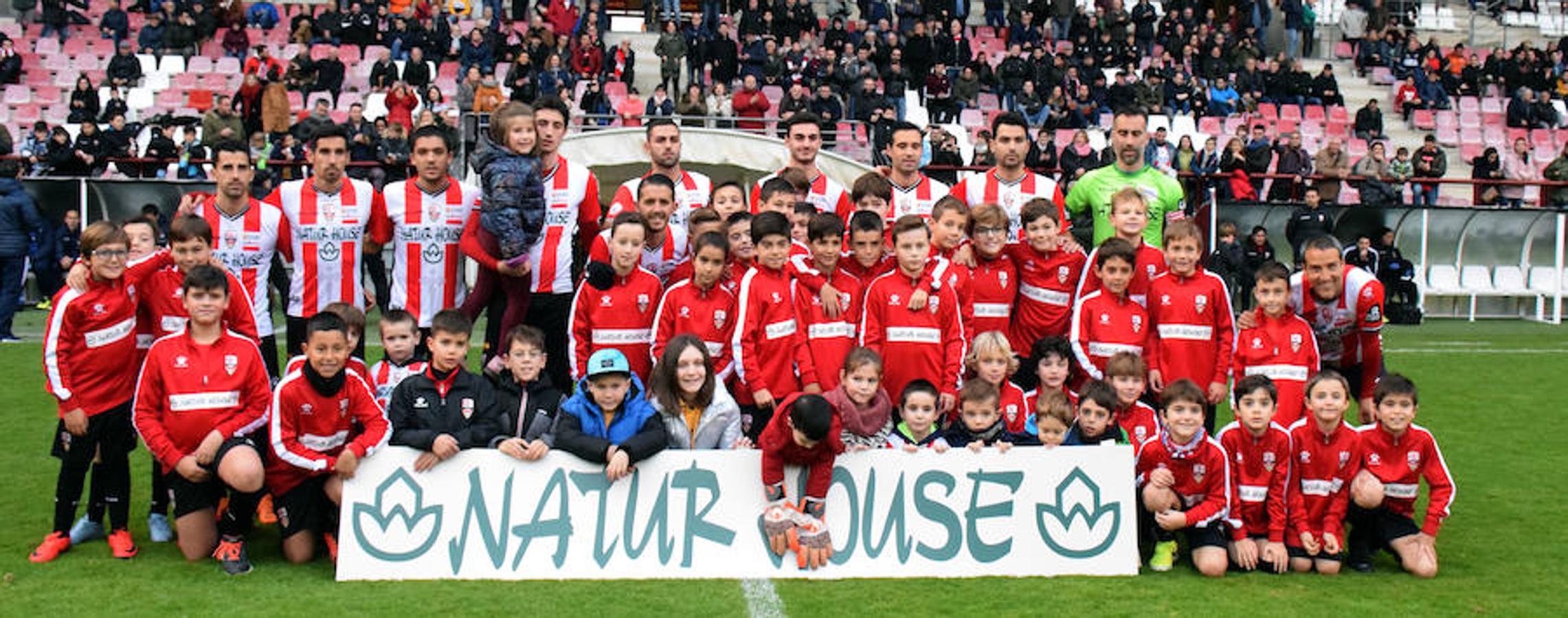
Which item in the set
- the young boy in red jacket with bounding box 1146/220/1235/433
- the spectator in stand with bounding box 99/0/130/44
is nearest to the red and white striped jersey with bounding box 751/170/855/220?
the young boy in red jacket with bounding box 1146/220/1235/433

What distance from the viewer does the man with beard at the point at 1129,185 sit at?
303 inches

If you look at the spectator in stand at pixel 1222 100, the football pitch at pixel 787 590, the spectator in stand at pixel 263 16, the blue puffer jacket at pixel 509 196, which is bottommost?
the football pitch at pixel 787 590

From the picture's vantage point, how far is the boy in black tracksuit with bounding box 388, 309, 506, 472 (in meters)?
6.20

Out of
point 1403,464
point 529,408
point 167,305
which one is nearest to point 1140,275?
point 1403,464

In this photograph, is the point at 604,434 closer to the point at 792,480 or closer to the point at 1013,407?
the point at 792,480

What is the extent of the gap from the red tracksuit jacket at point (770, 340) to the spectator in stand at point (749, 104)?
14.3 metres

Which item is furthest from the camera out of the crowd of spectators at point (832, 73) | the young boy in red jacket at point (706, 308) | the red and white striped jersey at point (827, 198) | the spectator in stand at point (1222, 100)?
the spectator in stand at point (1222, 100)

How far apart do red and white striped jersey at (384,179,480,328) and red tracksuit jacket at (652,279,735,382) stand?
4.23 ft

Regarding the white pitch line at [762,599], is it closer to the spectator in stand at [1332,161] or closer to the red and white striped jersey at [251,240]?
the red and white striped jersey at [251,240]

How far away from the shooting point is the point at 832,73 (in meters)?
22.4

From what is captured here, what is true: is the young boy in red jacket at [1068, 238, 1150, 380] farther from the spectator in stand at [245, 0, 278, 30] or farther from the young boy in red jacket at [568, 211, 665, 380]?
the spectator in stand at [245, 0, 278, 30]

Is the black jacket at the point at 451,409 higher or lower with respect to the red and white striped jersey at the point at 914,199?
lower

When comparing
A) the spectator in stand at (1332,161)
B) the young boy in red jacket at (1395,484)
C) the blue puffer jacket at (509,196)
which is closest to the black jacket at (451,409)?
the blue puffer jacket at (509,196)

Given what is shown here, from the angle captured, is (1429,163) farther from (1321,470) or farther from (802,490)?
(802,490)
